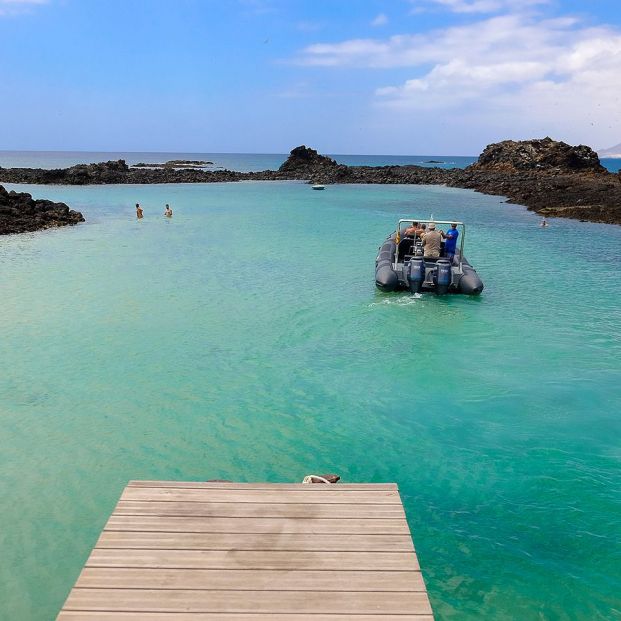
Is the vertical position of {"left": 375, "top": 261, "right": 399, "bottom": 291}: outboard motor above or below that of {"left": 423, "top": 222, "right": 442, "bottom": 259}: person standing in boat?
below

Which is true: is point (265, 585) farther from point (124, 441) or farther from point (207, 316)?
point (207, 316)

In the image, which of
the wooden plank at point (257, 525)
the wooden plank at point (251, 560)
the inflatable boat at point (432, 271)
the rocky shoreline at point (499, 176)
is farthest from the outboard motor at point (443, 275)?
the rocky shoreline at point (499, 176)

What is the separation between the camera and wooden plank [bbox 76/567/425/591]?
10.3 ft

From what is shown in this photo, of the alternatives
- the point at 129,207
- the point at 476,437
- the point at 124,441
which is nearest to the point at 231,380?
the point at 124,441

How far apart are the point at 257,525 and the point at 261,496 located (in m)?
0.37

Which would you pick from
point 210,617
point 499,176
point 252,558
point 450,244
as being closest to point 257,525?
point 252,558

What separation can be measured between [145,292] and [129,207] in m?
24.1

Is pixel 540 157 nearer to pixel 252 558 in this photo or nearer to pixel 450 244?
pixel 450 244

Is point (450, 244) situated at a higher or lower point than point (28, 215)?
higher

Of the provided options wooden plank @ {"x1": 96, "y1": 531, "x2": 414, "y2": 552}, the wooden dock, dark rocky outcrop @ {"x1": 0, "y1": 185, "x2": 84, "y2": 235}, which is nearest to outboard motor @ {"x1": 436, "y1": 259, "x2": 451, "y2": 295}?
the wooden dock

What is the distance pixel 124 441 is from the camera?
7559 millimetres

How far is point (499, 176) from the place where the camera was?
58719 millimetres

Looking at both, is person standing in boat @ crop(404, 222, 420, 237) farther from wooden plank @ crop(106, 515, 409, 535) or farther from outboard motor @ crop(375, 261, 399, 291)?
wooden plank @ crop(106, 515, 409, 535)

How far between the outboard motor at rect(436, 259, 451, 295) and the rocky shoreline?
74.3 ft
